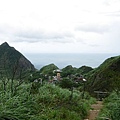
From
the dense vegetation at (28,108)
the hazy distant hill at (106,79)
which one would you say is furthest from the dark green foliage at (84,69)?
the dense vegetation at (28,108)

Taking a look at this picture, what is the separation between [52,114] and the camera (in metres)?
8.05

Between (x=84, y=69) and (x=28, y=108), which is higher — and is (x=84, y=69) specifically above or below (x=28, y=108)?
above

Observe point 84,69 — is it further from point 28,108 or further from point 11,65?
point 28,108

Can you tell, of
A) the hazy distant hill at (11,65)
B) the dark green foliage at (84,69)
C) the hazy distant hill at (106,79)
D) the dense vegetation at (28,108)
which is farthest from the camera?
the dark green foliage at (84,69)

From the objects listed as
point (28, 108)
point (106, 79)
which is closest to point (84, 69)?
point (106, 79)

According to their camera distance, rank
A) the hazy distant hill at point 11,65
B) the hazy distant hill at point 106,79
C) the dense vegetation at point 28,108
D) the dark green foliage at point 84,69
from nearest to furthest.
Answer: the dense vegetation at point 28,108 → the hazy distant hill at point 11,65 → the hazy distant hill at point 106,79 → the dark green foliage at point 84,69

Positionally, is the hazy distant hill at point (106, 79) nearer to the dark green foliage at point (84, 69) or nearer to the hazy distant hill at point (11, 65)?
the hazy distant hill at point (11, 65)

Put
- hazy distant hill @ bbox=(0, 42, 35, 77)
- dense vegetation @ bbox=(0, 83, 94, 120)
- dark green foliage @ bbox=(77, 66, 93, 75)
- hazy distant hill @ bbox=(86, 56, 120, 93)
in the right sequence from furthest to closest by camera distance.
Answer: dark green foliage @ bbox=(77, 66, 93, 75), hazy distant hill @ bbox=(86, 56, 120, 93), hazy distant hill @ bbox=(0, 42, 35, 77), dense vegetation @ bbox=(0, 83, 94, 120)

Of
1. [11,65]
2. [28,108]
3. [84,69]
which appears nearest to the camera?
[28,108]

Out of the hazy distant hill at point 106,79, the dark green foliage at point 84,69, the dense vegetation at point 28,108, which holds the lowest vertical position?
the dense vegetation at point 28,108

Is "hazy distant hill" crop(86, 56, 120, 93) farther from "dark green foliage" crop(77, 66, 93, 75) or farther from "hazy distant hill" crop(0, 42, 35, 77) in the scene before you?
"dark green foliage" crop(77, 66, 93, 75)

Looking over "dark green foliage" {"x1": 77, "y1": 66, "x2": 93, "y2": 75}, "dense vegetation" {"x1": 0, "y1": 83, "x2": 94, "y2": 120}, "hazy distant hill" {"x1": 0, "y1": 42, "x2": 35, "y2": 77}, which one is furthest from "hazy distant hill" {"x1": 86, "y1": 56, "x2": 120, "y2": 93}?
"dense vegetation" {"x1": 0, "y1": 83, "x2": 94, "y2": 120}

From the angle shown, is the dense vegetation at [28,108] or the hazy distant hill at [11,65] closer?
the dense vegetation at [28,108]

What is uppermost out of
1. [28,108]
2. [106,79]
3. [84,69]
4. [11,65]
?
[84,69]
